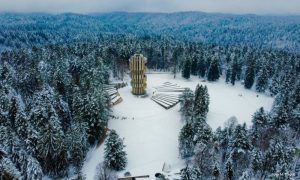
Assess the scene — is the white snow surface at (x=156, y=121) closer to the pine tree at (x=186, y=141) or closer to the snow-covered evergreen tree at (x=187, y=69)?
the pine tree at (x=186, y=141)

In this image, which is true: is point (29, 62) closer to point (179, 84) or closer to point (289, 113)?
point (179, 84)

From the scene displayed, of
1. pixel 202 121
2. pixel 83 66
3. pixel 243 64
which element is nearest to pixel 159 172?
pixel 202 121

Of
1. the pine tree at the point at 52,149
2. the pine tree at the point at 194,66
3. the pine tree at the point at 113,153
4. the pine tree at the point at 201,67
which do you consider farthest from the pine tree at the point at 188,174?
the pine tree at the point at 194,66

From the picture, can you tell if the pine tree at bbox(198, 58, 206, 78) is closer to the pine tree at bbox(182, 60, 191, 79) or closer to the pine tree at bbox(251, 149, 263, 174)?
the pine tree at bbox(182, 60, 191, 79)

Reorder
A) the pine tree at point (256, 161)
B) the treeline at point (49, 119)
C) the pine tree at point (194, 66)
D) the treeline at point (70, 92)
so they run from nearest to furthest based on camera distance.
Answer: the treeline at point (49, 119) → the pine tree at point (256, 161) → the treeline at point (70, 92) → the pine tree at point (194, 66)

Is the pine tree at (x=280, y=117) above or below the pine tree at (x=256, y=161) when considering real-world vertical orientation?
above
